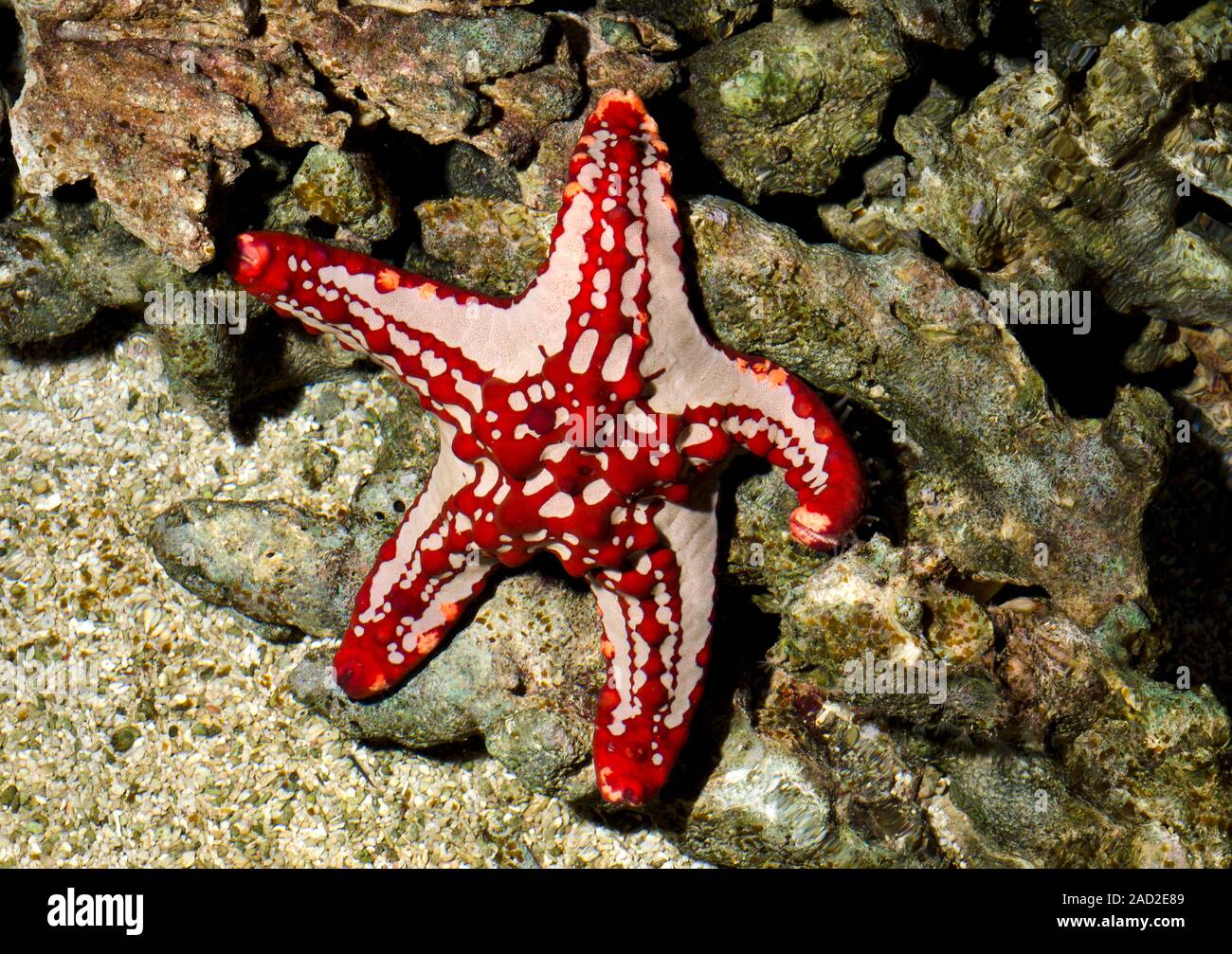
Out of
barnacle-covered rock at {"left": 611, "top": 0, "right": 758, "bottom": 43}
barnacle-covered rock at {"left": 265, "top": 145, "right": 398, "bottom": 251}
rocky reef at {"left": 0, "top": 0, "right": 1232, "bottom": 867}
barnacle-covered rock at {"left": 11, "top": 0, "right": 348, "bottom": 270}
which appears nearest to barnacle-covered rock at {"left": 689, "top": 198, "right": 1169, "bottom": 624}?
rocky reef at {"left": 0, "top": 0, "right": 1232, "bottom": 867}

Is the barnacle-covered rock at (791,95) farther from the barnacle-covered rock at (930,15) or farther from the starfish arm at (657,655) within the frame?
the starfish arm at (657,655)

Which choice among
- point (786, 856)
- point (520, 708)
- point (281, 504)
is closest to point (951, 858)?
point (786, 856)

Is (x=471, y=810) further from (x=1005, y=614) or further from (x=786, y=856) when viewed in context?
(x=1005, y=614)

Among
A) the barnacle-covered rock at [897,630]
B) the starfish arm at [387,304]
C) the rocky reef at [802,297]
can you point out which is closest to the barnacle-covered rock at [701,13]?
the rocky reef at [802,297]

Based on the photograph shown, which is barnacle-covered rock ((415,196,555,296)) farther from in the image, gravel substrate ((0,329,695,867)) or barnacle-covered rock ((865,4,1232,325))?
barnacle-covered rock ((865,4,1232,325))

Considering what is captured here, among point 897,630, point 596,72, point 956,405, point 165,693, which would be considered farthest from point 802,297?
point 165,693

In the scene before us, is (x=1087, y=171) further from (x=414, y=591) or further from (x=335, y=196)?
(x=414, y=591)

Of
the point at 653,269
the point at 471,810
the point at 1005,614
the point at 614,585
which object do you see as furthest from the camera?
the point at 471,810
